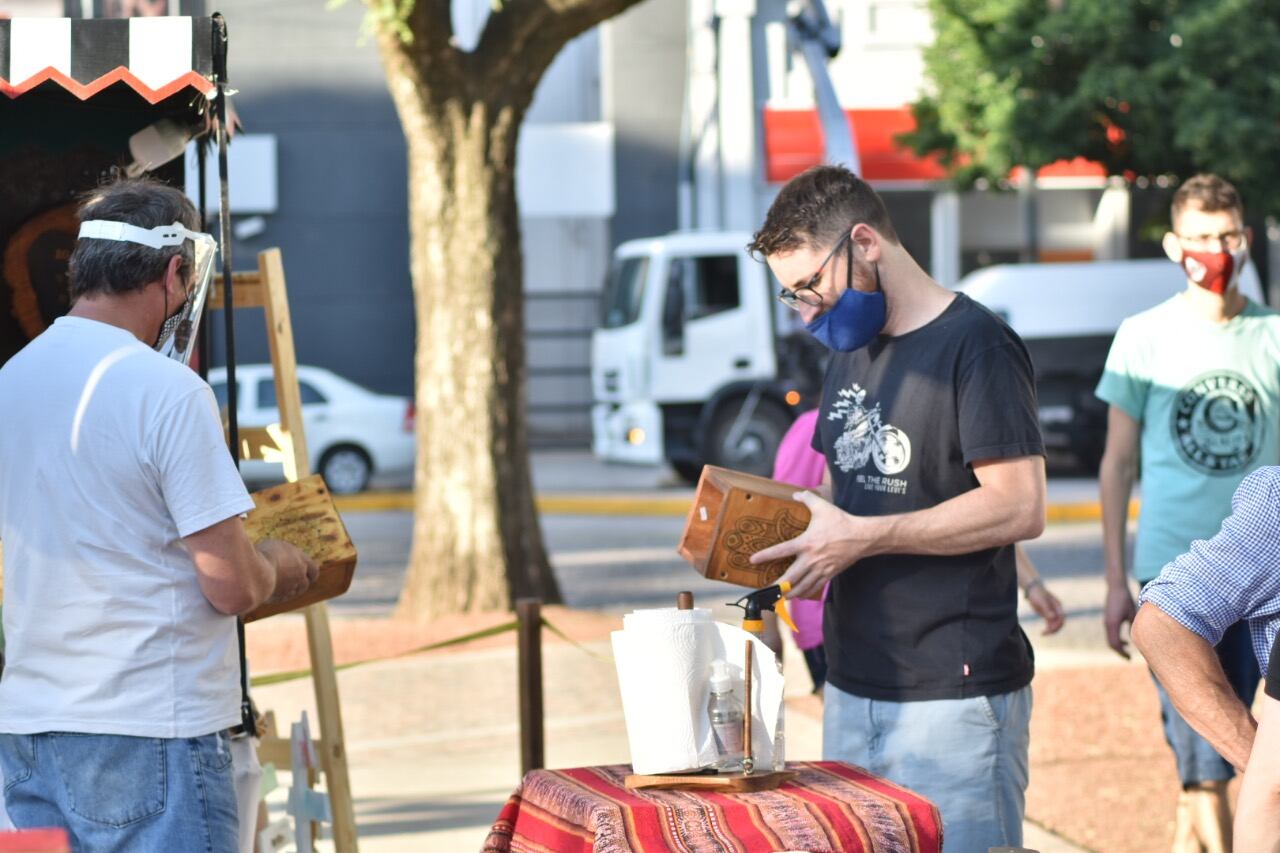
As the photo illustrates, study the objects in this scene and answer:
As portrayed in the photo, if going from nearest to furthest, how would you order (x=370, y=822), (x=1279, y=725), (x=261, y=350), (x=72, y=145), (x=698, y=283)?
(x=1279, y=725), (x=72, y=145), (x=370, y=822), (x=698, y=283), (x=261, y=350)

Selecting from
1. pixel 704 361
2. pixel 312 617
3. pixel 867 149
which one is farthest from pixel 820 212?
pixel 867 149

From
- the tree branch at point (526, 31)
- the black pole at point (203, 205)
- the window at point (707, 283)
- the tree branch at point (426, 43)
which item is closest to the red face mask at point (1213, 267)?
the black pole at point (203, 205)

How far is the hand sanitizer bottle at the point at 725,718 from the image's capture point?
3027 millimetres

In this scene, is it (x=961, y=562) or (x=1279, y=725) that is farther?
(x=961, y=562)

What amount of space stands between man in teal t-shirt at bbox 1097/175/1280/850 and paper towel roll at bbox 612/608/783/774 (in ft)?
6.87

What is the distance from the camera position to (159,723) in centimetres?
310

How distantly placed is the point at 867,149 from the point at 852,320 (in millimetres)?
21779

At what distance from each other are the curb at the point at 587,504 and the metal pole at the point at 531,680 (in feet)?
40.4

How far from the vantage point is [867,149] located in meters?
24.8

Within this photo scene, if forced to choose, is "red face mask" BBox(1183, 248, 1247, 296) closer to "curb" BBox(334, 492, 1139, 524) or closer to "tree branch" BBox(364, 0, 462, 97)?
"tree branch" BBox(364, 0, 462, 97)

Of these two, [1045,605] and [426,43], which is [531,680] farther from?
[426,43]

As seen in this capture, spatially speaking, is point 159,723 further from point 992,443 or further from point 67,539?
point 992,443

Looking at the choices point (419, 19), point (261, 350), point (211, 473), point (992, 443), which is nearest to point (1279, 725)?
point (992, 443)

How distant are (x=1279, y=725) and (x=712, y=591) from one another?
406 inches
